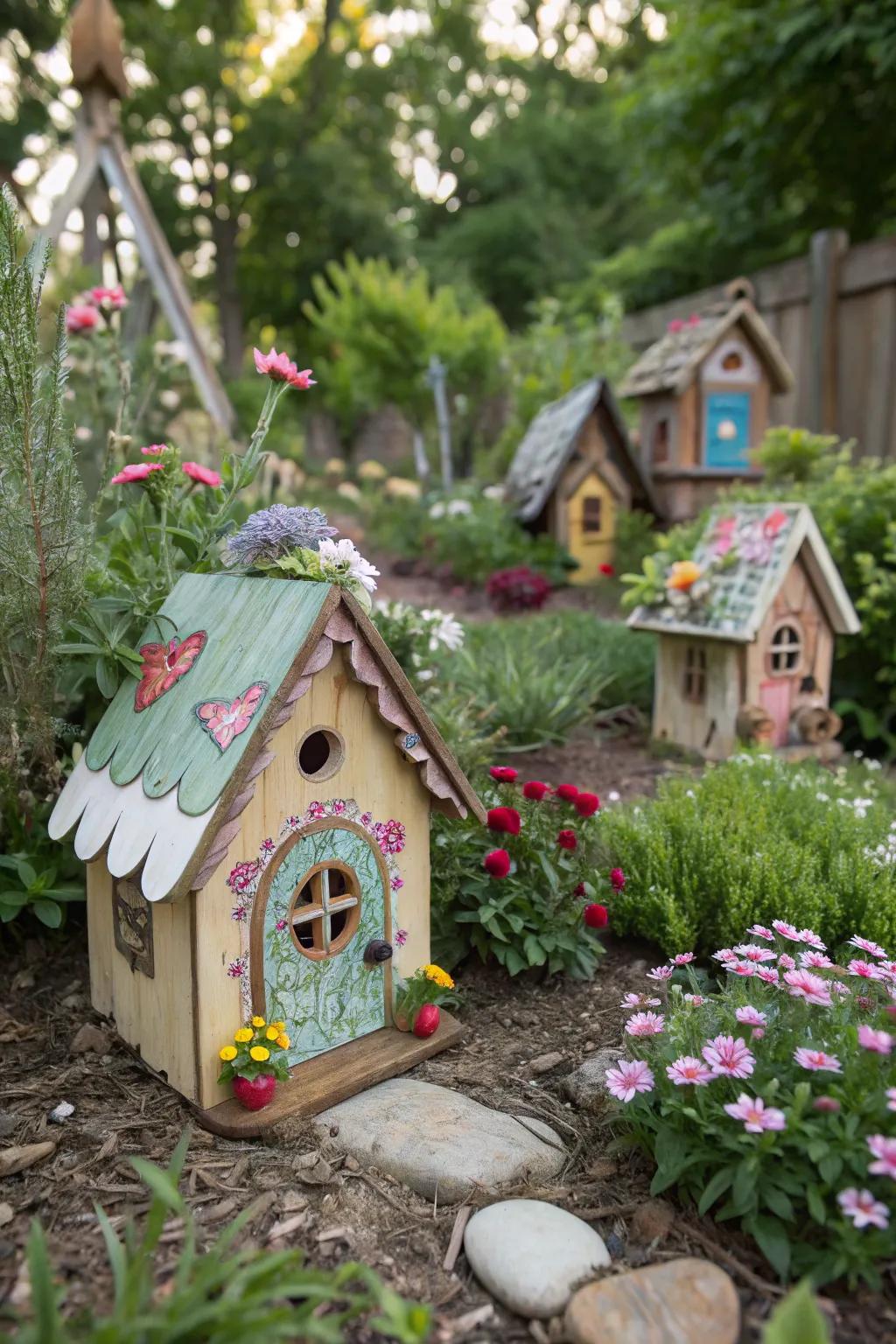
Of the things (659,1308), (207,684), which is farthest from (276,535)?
(659,1308)

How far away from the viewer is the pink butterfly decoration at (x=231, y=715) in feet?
7.16

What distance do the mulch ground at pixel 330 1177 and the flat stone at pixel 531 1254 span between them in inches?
1.6

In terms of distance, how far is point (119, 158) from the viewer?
6.30 m

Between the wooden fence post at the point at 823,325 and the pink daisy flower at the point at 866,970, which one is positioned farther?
the wooden fence post at the point at 823,325

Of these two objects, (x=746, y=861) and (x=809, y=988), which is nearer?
(x=809, y=988)

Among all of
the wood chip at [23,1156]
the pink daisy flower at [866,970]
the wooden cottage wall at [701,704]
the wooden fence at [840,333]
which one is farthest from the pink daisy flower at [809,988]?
the wooden fence at [840,333]

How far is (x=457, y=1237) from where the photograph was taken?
78.5 inches

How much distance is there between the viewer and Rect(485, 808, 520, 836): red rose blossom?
113 inches

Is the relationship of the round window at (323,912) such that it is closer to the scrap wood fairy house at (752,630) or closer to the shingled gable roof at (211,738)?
the shingled gable roof at (211,738)

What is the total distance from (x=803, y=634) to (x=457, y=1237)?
329 cm

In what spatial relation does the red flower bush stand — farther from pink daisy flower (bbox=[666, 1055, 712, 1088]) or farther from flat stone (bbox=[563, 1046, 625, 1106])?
pink daisy flower (bbox=[666, 1055, 712, 1088])

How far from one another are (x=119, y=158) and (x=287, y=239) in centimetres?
1239

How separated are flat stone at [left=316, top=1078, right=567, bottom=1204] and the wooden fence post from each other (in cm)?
695

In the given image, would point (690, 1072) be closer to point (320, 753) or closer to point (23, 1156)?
point (320, 753)
